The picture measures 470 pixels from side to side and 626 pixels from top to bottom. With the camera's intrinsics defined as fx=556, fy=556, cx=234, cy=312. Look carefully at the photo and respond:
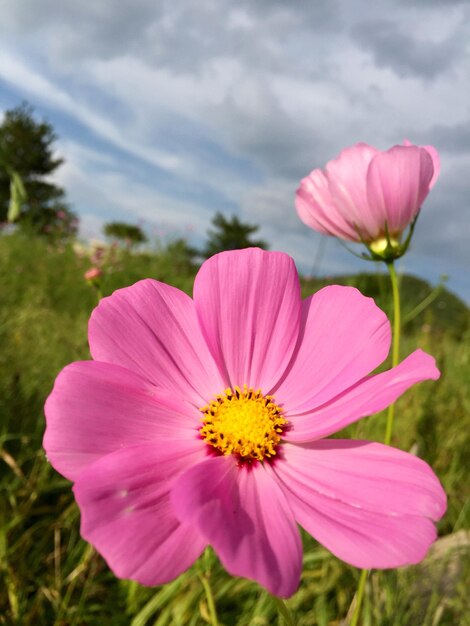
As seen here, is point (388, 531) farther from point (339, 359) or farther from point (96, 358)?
point (96, 358)

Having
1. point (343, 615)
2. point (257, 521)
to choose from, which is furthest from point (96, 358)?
point (343, 615)

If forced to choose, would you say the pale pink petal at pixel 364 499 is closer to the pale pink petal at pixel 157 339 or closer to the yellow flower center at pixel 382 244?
the pale pink petal at pixel 157 339

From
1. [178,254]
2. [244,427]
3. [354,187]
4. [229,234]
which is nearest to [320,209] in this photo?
[354,187]

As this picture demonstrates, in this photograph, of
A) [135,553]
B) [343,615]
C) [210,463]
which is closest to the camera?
[135,553]

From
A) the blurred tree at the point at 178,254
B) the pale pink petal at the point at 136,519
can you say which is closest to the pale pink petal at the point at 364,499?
the pale pink petal at the point at 136,519

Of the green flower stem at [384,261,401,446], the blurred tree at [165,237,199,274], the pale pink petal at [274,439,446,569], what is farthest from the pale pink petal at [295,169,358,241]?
the blurred tree at [165,237,199,274]

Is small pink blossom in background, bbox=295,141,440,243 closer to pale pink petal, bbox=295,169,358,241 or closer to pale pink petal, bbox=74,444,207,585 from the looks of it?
pale pink petal, bbox=295,169,358,241
